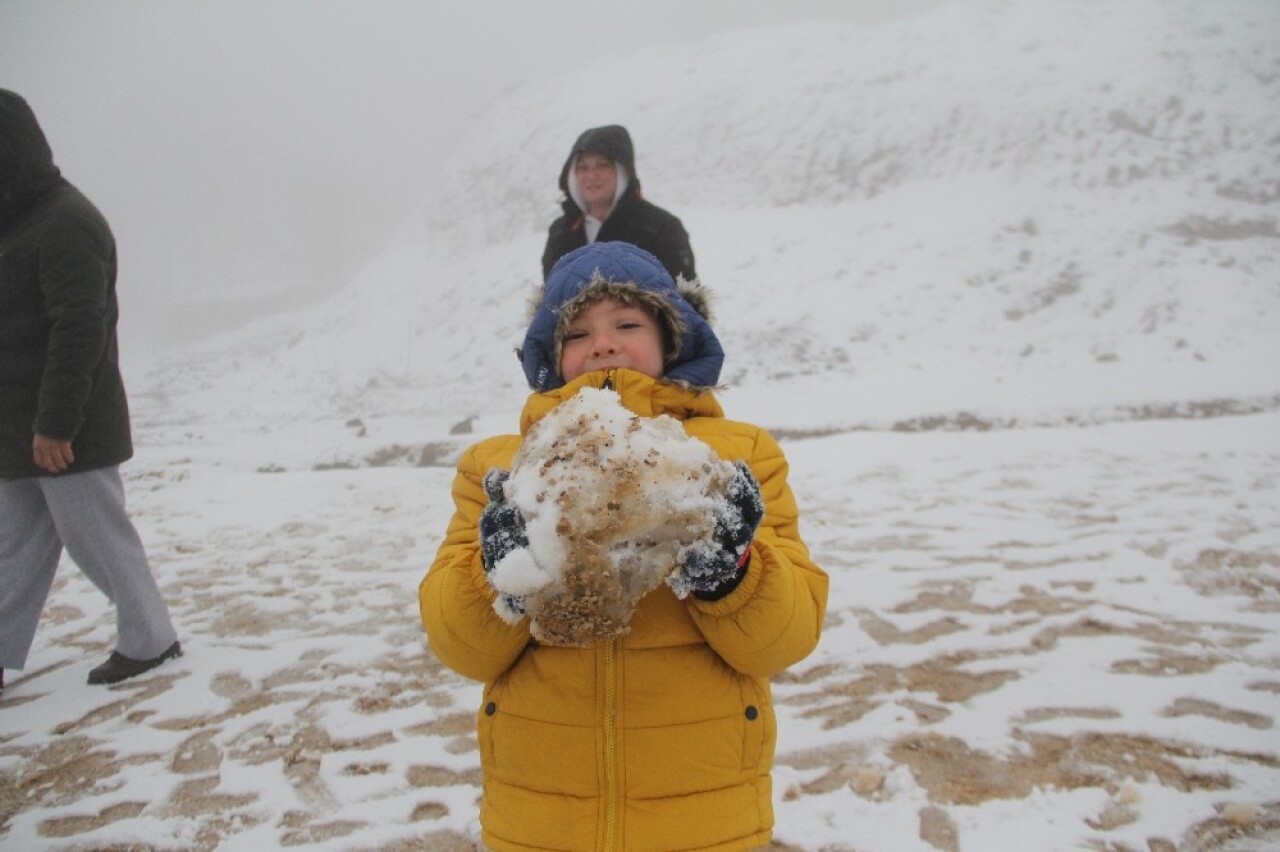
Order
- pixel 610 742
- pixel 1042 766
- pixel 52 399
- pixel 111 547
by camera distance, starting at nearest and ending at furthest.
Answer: pixel 610 742 → pixel 1042 766 → pixel 52 399 → pixel 111 547

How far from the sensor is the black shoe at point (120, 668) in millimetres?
3195

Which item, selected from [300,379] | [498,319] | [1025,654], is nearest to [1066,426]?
[1025,654]

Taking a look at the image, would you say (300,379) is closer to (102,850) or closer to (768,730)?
(102,850)

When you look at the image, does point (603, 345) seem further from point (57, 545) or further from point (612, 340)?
point (57, 545)

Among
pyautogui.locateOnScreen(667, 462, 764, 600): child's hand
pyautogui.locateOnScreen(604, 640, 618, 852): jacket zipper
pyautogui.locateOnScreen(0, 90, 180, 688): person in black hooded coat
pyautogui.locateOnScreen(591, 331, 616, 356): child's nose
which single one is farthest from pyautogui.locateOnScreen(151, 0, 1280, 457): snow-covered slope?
pyautogui.locateOnScreen(667, 462, 764, 600): child's hand

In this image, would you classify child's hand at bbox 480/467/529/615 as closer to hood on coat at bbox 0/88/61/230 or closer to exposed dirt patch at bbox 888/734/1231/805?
exposed dirt patch at bbox 888/734/1231/805

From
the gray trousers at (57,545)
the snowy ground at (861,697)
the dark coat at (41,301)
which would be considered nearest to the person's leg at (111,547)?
the gray trousers at (57,545)

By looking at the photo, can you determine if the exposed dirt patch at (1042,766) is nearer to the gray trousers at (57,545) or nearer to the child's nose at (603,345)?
the child's nose at (603,345)

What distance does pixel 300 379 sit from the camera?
17.7 metres

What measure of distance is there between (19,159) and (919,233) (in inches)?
670

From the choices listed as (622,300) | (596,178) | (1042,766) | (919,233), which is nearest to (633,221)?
(596,178)

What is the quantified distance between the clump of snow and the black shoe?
3022 mm

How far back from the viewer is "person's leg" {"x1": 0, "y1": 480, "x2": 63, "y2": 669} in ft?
9.86

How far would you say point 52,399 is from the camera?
285cm
